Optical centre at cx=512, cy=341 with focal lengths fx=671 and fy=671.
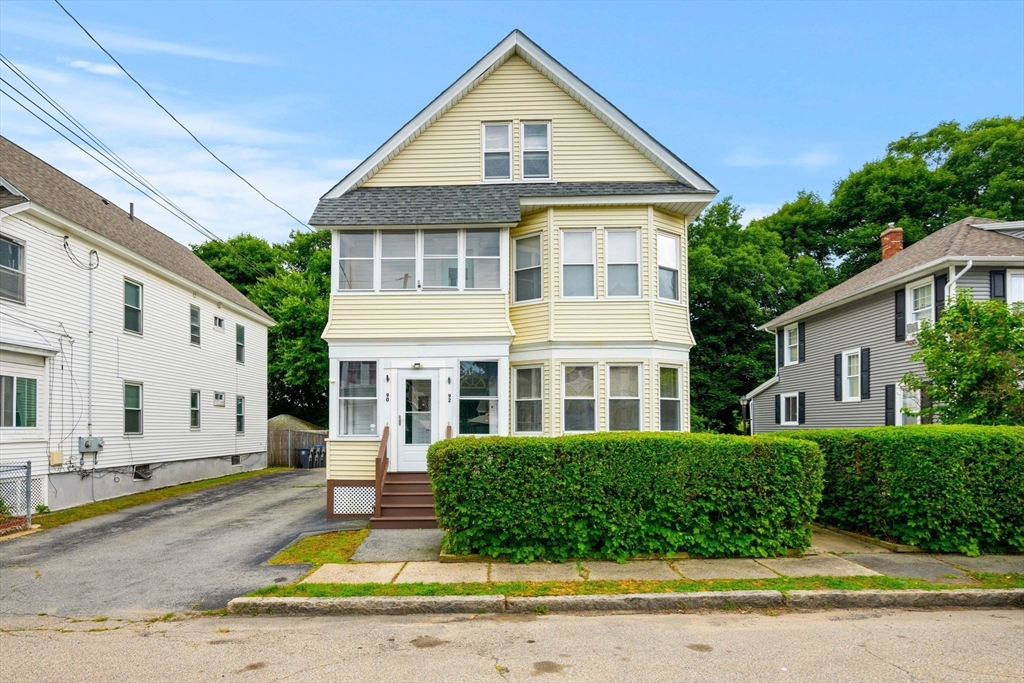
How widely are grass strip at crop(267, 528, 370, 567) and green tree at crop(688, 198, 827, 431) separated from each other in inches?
836

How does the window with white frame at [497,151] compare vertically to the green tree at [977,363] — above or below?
above

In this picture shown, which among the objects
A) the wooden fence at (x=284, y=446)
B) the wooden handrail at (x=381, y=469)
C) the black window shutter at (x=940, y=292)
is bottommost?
the wooden fence at (x=284, y=446)

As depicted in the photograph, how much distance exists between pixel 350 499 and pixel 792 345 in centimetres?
2014

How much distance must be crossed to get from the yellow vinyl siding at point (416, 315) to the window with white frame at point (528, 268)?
3.23 feet

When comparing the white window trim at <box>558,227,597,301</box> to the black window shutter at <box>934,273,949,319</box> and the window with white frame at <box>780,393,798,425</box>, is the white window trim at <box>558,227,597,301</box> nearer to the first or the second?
the black window shutter at <box>934,273,949,319</box>

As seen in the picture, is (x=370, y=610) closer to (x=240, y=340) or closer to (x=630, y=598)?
(x=630, y=598)

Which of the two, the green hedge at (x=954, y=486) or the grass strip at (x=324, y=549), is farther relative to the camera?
the grass strip at (x=324, y=549)

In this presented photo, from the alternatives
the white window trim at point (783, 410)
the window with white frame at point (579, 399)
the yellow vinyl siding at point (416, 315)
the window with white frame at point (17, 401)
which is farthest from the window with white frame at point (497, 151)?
the white window trim at point (783, 410)

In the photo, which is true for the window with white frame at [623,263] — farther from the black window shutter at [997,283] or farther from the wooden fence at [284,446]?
the wooden fence at [284,446]

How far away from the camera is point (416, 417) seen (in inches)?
528

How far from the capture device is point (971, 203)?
34.8 metres

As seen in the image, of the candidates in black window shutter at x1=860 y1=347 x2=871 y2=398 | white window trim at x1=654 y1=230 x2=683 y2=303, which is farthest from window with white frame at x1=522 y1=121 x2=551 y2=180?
black window shutter at x1=860 y1=347 x2=871 y2=398

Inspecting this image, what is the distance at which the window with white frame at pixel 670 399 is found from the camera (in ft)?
45.9

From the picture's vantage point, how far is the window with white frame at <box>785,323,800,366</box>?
26.3 metres
